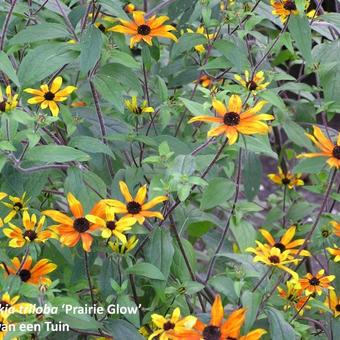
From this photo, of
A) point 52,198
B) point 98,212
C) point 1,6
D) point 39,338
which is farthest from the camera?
point 52,198

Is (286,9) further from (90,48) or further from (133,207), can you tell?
(133,207)

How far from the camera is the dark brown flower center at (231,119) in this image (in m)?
1.41

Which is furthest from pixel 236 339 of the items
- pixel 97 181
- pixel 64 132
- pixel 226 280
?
pixel 64 132

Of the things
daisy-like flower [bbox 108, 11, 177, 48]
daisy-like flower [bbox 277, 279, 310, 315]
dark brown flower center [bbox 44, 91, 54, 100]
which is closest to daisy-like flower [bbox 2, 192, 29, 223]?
dark brown flower center [bbox 44, 91, 54, 100]

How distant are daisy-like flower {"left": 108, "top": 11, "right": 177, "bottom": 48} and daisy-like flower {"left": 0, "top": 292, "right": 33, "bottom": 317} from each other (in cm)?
70

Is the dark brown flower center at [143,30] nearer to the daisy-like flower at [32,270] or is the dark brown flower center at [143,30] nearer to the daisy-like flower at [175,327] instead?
the daisy-like flower at [32,270]

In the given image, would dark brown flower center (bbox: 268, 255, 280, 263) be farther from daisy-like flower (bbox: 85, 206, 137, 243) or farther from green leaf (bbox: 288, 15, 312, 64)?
green leaf (bbox: 288, 15, 312, 64)

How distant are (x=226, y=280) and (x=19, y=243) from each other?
0.46 m

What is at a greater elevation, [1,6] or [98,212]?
[1,6]

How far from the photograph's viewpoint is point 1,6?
5.71ft

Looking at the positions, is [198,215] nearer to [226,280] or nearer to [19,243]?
[226,280]

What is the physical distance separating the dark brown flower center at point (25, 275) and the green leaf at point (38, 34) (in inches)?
20.5

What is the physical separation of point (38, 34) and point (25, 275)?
21.5 inches

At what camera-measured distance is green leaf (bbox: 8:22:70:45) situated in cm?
165
